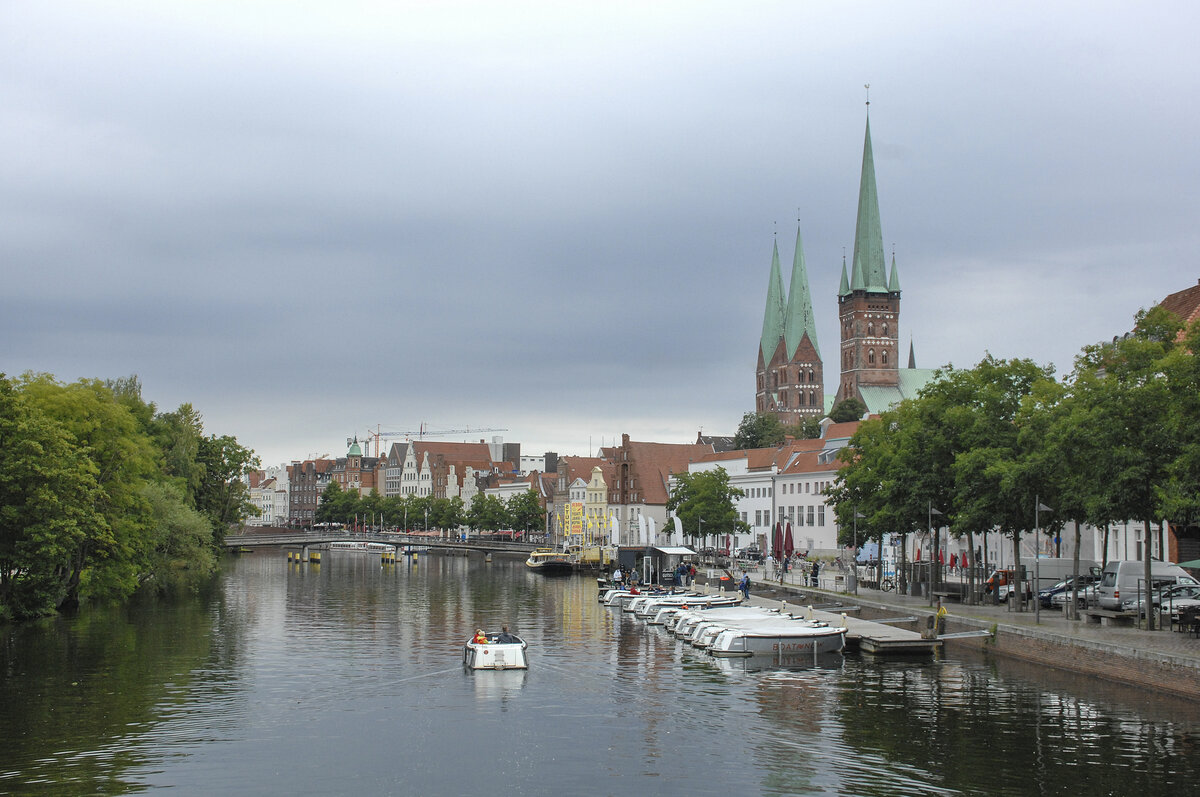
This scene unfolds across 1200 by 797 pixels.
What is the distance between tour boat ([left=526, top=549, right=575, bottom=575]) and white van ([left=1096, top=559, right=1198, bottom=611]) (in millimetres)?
69414

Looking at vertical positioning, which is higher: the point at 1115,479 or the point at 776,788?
the point at 1115,479

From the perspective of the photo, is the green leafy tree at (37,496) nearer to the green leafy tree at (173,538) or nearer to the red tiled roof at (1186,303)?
the green leafy tree at (173,538)

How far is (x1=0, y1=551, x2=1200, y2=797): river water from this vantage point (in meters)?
28.4

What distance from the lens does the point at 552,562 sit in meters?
121

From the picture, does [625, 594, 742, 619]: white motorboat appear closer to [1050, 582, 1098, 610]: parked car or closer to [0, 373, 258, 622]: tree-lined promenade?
[1050, 582, 1098, 610]: parked car

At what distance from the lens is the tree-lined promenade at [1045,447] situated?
1618 inches

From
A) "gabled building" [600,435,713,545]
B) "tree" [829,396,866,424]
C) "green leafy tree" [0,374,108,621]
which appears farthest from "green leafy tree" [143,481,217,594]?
"tree" [829,396,866,424]

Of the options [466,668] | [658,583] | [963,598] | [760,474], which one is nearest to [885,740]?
[466,668]

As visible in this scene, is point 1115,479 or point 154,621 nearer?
point 1115,479

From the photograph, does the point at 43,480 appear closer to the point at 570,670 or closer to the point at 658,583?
the point at 570,670

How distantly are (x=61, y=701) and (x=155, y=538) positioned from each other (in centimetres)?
4133

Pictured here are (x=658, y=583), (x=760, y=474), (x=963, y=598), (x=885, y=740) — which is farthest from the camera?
(x=760, y=474)

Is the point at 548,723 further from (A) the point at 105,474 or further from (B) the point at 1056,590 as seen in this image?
(A) the point at 105,474

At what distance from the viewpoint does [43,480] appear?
56.3 meters
